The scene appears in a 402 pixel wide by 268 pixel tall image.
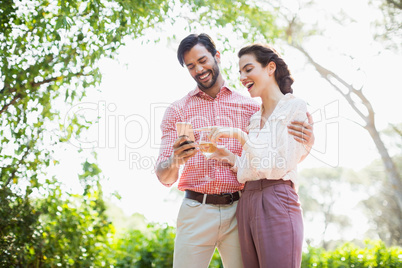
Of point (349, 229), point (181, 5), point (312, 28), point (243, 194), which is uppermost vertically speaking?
point (312, 28)

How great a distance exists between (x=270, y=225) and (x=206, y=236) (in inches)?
16.6

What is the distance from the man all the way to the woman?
101 mm

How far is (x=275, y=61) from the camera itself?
7.69ft

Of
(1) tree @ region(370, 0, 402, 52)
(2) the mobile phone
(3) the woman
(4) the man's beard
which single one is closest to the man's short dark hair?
(4) the man's beard

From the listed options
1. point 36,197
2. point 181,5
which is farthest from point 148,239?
point 181,5

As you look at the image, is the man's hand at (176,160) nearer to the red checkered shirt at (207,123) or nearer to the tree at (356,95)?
the red checkered shirt at (207,123)

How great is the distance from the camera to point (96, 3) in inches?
115

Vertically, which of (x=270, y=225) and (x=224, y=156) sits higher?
(x=224, y=156)

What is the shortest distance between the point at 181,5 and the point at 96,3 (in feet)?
3.51

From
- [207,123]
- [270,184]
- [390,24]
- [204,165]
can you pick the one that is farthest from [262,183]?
[390,24]

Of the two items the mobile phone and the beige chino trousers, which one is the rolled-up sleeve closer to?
the mobile phone

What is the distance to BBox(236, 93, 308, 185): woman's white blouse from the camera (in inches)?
79.9

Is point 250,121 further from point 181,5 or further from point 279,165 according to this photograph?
point 181,5

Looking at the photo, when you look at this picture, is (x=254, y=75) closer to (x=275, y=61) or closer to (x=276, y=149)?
(x=275, y=61)
